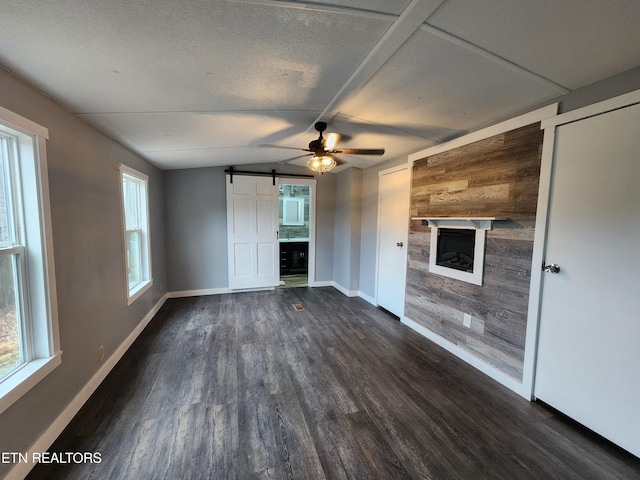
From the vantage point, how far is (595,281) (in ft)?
5.56

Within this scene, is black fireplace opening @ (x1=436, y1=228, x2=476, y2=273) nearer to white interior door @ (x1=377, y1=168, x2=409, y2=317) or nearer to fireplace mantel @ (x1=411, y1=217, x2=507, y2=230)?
fireplace mantel @ (x1=411, y1=217, x2=507, y2=230)

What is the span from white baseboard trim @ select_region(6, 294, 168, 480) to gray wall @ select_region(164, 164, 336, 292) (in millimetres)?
1752

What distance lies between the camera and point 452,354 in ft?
8.99

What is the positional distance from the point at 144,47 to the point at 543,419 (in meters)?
3.34

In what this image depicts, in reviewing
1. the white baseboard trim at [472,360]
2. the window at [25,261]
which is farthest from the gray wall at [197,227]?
the white baseboard trim at [472,360]

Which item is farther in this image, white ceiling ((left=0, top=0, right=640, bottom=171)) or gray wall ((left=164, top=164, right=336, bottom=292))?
gray wall ((left=164, top=164, right=336, bottom=292))

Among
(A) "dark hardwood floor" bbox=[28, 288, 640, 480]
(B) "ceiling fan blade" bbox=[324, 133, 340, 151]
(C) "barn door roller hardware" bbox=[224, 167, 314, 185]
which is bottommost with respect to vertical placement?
(A) "dark hardwood floor" bbox=[28, 288, 640, 480]

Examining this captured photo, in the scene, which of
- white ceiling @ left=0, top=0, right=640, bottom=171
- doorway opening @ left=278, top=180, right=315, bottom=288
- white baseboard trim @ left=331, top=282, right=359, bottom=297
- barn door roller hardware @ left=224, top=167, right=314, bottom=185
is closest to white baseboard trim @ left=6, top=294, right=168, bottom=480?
white ceiling @ left=0, top=0, right=640, bottom=171

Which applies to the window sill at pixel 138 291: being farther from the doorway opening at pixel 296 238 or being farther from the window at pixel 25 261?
the doorway opening at pixel 296 238

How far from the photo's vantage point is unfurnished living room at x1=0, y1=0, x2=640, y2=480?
4.16 ft

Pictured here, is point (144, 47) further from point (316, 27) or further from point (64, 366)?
point (64, 366)

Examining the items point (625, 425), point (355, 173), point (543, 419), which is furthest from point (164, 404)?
point (355, 173)

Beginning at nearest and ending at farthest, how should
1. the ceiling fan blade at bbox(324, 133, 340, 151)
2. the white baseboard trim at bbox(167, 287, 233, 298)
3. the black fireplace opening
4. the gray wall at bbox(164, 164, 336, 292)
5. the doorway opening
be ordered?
1. the black fireplace opening
2. the ceiling fan blade at bbox(324, 133, 340, 151)
3. the gray wall at bbox(164, 164, 336, 292)
4. the white baseboard trim at bbox(167, 287, 233, 298)
5. the doorway opening

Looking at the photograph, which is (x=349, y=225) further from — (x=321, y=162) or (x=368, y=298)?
(x=321, y=162)
